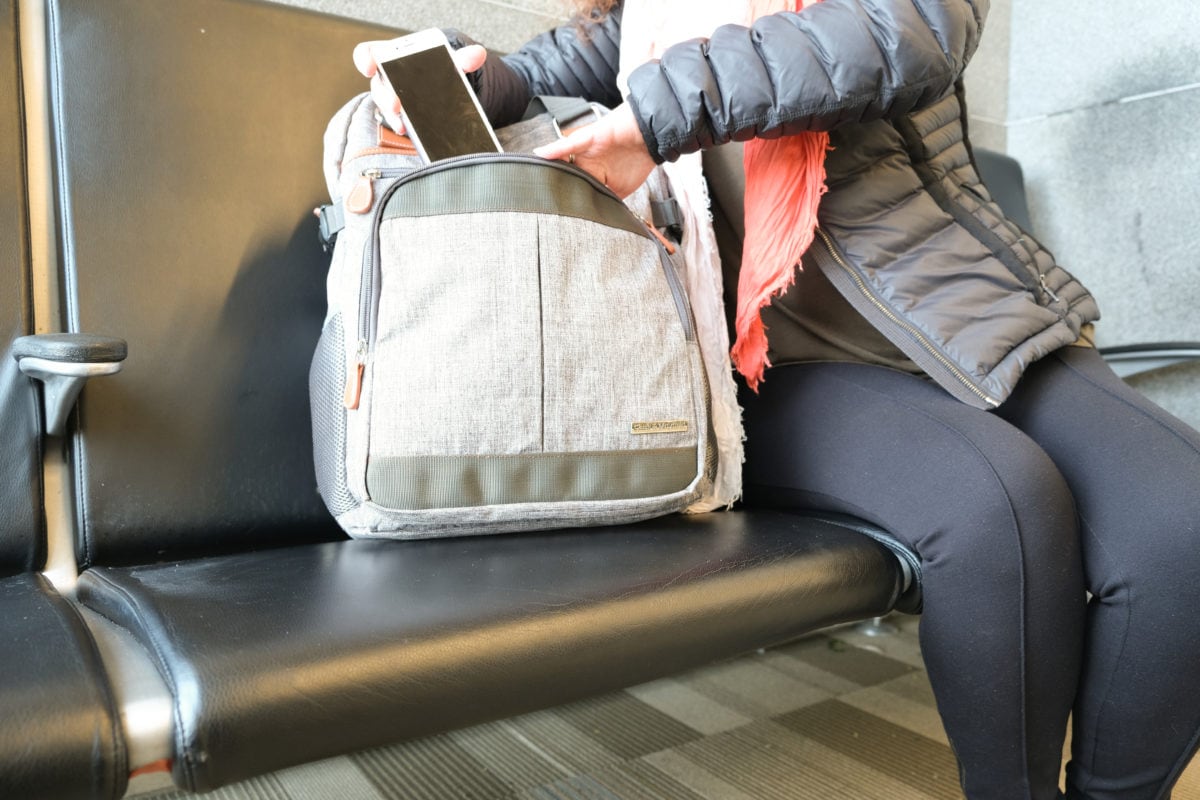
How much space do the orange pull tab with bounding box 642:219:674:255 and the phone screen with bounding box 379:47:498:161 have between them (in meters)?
0.16

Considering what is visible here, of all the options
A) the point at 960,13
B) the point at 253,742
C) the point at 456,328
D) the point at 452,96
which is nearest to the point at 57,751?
the point at 253,742

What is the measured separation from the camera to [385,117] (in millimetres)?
812

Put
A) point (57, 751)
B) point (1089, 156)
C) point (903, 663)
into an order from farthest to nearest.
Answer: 1. point (1089, 156)
2. point (903, 663)
3. point (57, 751)

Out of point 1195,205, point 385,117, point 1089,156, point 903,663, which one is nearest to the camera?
point 385,117

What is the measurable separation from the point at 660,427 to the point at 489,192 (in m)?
0.25

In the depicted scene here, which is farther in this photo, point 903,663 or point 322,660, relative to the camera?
point 903,663

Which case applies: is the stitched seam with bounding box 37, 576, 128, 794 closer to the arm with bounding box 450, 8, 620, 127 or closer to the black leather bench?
the black leather bench

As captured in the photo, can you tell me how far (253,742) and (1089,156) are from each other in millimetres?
1801

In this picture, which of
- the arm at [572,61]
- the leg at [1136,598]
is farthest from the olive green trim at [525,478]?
the arm at [572,61]

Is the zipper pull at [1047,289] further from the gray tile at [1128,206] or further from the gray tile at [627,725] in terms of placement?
the gray tile at [1128,206]

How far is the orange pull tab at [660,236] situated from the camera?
838 mm

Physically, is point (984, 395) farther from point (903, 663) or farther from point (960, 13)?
point (903, 663)

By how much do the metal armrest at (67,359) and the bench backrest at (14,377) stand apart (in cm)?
Answer: 3

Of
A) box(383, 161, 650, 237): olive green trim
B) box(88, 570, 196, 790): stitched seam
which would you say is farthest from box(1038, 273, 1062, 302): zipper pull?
box(88, 570, 196, 790): stitched seam
